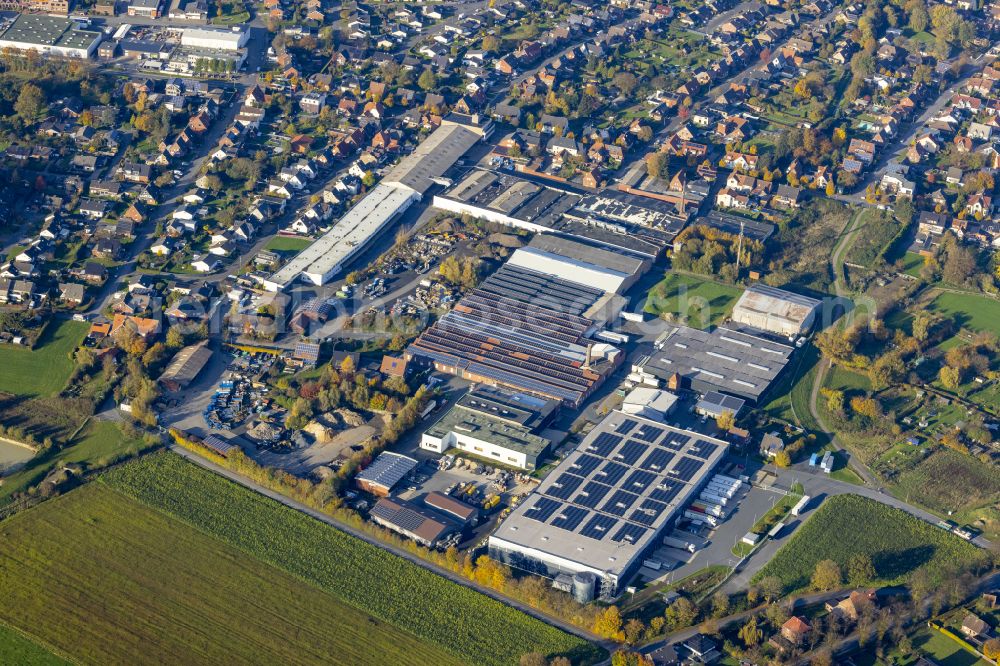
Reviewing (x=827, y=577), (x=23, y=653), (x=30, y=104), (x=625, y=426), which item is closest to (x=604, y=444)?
(x=625, y=426)

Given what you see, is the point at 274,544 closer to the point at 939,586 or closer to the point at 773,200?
the point at 939,586

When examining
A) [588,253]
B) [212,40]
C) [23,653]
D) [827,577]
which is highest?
[212,40]

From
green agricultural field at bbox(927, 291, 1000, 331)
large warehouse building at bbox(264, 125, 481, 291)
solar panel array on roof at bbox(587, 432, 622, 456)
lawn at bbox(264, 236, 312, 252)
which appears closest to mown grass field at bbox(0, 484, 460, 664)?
solar panel array on roof at bbox(587, 432, 622, 456)

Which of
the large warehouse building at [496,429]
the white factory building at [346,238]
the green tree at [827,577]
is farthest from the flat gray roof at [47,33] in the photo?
the green tree at [827,577]

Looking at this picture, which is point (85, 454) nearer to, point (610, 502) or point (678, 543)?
point (610, 502)

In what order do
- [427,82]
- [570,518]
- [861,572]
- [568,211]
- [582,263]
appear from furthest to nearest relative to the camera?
[427,82]
[568,211]
[582,263]
[570,518]
[861,572]

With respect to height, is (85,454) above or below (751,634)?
below

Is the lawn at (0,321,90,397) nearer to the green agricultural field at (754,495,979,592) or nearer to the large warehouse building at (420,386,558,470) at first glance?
the large warehouse building at (420,386,558,470)

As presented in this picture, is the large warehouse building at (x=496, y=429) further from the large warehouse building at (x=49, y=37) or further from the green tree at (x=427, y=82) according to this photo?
the large warehouse building at (x=49, y=37)
